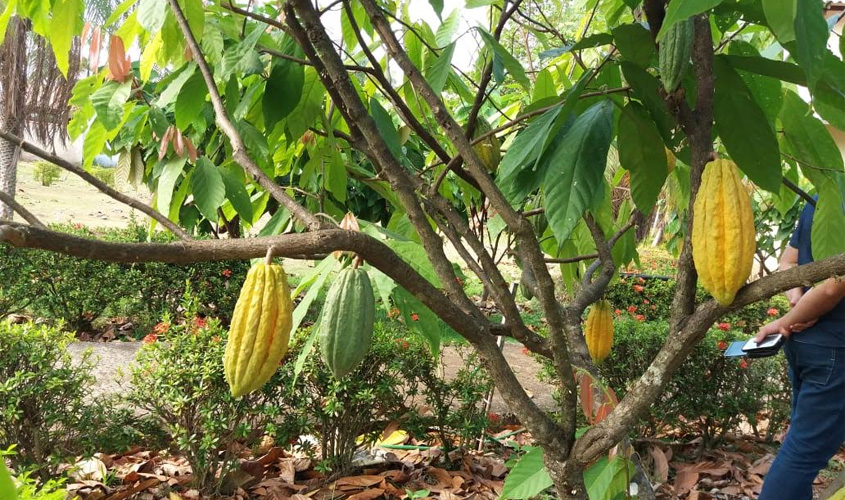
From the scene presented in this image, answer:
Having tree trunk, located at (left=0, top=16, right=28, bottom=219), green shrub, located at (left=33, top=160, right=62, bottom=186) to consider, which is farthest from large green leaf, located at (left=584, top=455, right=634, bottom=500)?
green shrub, located at (left=33, top=160, right=62, bottom=186)

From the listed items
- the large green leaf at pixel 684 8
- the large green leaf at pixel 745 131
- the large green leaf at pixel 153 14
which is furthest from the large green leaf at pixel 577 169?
the large green leaf at pixel 153 14

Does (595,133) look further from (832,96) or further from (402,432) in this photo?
(402,432)

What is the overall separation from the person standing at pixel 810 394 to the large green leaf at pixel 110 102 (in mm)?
1892

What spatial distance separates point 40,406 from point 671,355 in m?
2.16

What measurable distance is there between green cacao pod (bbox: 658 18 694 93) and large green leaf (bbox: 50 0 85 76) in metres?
0.91

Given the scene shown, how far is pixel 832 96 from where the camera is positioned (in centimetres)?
74

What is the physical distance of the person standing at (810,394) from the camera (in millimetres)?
2031

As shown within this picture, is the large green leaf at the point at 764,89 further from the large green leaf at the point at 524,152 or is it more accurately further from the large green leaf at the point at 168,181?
the large green leaf at the point at 168,181

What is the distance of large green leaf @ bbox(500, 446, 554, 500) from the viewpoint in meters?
0.99

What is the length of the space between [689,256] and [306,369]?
5.94 feet

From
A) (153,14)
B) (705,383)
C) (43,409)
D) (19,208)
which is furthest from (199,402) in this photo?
(705,383)

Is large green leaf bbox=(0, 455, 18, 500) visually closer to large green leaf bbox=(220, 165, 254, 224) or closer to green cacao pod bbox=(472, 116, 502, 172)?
large green leaf bbox=(220, 165, 254, 224)

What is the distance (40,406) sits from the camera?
2168mm

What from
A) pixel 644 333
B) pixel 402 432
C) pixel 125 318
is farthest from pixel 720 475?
pixel 125 318
